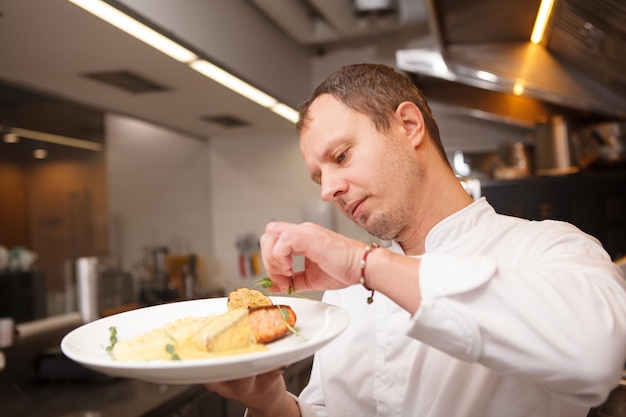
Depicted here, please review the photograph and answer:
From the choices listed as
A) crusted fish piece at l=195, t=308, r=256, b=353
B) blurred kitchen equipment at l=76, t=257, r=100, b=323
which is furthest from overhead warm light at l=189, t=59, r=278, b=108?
crusted fish piece at l=195, t=308, r=256, b=353

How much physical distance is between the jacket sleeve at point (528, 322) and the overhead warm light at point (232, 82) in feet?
6.50

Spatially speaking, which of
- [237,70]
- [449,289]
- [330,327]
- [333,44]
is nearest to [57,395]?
[237,70]

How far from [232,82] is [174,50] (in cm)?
60

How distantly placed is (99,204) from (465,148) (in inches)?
105

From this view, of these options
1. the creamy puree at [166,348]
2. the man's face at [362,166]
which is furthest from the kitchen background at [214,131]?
the creamy puree at [166,348]

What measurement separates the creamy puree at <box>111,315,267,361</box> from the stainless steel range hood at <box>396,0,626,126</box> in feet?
5.82

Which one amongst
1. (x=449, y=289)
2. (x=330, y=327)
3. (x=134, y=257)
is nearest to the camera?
(x=449, y=289)

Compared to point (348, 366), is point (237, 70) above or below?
above

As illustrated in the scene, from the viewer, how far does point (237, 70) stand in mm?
2807

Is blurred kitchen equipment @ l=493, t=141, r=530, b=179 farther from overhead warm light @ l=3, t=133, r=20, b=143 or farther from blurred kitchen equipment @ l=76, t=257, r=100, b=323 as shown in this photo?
overhead warm light @ l=3, t=133, r=20, b=143

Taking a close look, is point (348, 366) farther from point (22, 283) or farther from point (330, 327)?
Result: point (22, 283)

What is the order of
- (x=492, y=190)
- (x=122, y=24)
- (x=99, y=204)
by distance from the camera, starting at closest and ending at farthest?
(x=122, y=24), (x=492, y=190), (x=99, y=204)

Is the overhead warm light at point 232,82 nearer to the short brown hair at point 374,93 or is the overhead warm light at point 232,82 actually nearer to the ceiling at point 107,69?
the ceiling at point 107,69

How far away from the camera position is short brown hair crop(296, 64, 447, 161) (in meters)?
1.21
